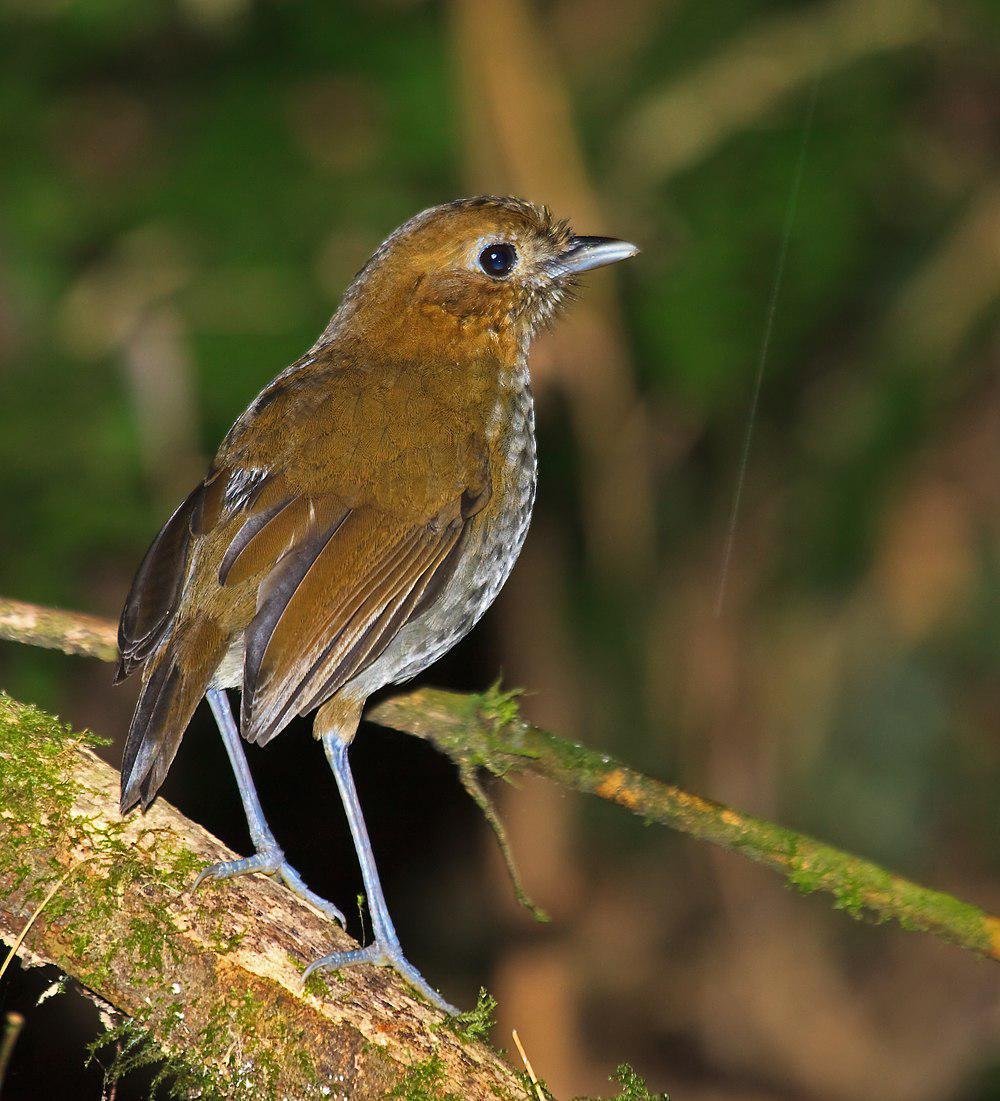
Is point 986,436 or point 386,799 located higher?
point 986,436

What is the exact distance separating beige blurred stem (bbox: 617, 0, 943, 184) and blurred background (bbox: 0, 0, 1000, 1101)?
0.02 meters

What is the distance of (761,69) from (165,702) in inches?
143

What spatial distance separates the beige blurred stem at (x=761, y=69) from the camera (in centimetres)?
516

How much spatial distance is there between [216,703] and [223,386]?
5.58ft

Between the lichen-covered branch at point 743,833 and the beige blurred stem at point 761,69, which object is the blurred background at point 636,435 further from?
the lichen-covered branch at point 743,833

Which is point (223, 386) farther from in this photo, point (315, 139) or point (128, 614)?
point (128, 614)

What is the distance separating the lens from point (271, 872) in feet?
9.45

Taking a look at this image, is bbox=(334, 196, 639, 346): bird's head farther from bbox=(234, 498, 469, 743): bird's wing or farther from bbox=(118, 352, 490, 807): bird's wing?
bbox=(234, 498, 469, 743): bird's wing

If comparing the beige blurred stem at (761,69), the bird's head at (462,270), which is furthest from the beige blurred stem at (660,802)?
the beige blurred stem at (761,69)

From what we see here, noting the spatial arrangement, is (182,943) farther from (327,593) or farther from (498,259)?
(498,259)

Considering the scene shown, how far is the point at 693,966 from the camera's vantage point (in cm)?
596

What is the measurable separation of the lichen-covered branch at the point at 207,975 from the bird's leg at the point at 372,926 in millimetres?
35

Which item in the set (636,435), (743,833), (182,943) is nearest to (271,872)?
(182,943)

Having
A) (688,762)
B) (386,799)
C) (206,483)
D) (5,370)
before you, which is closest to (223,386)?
(5,370)
